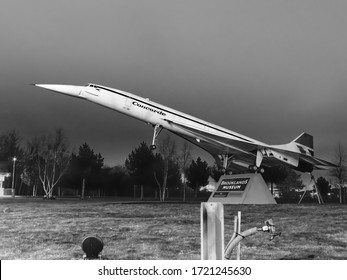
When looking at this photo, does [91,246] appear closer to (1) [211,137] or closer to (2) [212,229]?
(2) [212,229]

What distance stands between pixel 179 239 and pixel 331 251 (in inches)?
157

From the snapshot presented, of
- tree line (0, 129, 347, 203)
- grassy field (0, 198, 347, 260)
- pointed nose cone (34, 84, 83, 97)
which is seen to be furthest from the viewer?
Result: tree line (0, 129, 347, 203)

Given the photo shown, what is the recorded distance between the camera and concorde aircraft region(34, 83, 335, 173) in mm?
22234

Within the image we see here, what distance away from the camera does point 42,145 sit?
1721 inches

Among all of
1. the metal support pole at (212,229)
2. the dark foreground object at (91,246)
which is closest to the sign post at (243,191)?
the dark foreground object at (91,246)

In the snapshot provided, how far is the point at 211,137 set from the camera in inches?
928

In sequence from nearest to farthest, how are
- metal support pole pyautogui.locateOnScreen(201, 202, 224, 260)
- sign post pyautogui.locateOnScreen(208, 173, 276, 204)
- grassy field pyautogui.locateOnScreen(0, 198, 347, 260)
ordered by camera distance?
metal support pole pyautogui.locateOnScreen(201, 202, 224, 260), grassy field pyautogui.locateOnScreen(0, 198, 347, 260), sign post pyautogui.locateOnScreen(208, 173, 276, 204)

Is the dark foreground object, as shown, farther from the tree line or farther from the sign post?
the tree line

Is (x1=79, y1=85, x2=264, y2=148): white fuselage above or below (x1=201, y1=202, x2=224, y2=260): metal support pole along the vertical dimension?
above

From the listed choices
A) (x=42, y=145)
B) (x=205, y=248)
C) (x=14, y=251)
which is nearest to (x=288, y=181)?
(x=42, y=145)

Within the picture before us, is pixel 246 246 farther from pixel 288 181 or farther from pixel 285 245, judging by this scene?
pixel 288 181

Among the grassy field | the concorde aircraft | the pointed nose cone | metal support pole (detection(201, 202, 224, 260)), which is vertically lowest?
the grassy field

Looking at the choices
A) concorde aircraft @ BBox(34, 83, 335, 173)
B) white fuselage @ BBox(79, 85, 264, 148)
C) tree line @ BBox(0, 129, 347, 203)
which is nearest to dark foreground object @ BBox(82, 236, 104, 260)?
concorde aircraft @ BBox(34, 83, 335, 173)

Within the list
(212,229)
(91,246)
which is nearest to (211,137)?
(91,246)
